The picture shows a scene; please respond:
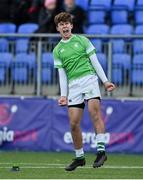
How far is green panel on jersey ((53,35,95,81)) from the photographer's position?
496 inches

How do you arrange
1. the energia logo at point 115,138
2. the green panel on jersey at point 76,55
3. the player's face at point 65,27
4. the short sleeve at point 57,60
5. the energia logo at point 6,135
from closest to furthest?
the player's face at point 65,27 < the green panel on jersey at point 76,55 < the short sleeve at point 57,60 < the energia logo at point 115,138 < the energia logo at point 6,135

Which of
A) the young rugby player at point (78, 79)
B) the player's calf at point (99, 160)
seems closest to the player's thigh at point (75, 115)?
the young rugby player at point (78, 79)

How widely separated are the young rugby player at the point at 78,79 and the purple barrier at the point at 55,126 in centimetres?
573

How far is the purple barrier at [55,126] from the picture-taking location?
18328mm

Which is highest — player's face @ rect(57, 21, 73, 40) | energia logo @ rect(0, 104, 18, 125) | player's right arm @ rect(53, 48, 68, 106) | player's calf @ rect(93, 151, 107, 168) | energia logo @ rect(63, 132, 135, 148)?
player's face @ rect(57, 21, 73, 40)

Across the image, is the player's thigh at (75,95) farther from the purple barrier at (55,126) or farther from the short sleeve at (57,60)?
the purple barrier at (55,126)

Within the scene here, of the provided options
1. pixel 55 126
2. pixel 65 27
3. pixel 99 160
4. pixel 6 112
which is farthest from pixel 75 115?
pixel 6 112

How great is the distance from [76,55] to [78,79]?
0.37 m

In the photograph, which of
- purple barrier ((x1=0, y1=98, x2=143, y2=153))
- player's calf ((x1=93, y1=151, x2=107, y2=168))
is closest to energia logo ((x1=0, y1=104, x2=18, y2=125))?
purple barrier ((x1=0, y1=98, x2=143, y2=153))

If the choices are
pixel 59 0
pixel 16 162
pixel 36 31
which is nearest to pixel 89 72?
pixel 16 162

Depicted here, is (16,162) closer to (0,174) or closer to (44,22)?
(0,174)

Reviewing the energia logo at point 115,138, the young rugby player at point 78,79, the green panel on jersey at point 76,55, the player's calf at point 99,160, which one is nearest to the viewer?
the player's calf at point 99,160

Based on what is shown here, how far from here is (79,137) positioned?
12.6 metres

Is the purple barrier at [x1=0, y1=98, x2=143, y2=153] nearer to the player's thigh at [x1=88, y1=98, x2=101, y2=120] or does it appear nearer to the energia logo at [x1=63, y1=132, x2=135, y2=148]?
the energia logo at [x1=63, y1=132, x2=135, y2=148]
